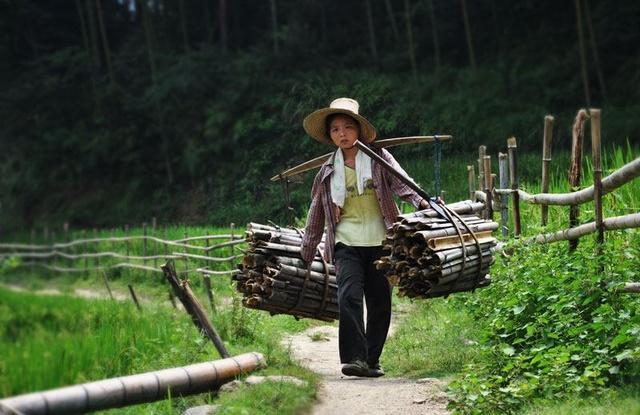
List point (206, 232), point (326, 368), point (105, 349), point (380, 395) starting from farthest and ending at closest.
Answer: point (206, 232) < point (326, 368) < point (380, 395) < point (105, 349)

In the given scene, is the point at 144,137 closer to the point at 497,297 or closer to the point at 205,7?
the point at 205,7

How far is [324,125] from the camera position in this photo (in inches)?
227

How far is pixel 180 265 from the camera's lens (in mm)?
15086

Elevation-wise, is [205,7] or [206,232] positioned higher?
[205,7]

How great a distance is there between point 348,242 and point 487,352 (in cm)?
107

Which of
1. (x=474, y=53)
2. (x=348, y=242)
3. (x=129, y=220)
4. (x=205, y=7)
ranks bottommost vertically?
(x=129, y=220)

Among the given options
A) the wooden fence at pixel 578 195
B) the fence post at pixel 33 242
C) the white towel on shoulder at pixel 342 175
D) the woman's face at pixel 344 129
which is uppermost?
the woman's face at pixel 344 129

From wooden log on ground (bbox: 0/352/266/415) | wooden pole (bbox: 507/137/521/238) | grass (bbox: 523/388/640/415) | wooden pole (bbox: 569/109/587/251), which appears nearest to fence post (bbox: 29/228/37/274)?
wooden log on ground (bbox: 0/352/266/415)

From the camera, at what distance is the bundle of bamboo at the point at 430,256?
5.23 meters

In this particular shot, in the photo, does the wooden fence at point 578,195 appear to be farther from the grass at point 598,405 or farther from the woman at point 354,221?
the woman at point 354,221

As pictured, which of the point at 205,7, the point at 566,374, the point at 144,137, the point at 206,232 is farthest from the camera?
the point at 205,7

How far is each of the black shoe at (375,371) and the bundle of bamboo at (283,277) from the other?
46 centimetres

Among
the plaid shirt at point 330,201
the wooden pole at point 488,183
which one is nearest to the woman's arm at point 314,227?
the plaid shirt at point 330,201

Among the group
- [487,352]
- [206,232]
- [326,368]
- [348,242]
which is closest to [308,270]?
[348,242]
